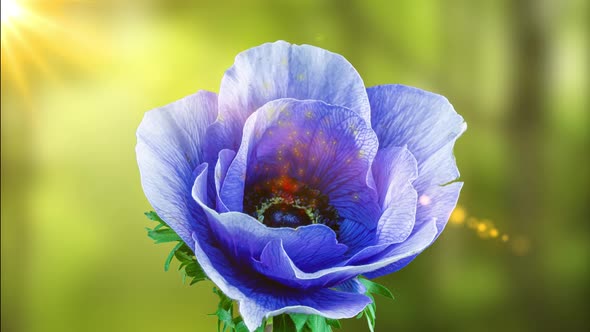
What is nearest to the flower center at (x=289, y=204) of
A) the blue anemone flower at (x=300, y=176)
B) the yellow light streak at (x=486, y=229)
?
the blue anemone flower at (x=300, y=176)

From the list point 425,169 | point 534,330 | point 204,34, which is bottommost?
point 534,330

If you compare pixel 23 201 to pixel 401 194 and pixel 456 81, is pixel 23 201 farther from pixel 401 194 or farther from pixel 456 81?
pixel 401 194

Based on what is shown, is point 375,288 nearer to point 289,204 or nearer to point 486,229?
point 289,204

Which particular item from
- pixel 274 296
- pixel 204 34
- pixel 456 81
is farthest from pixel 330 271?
pixel 456 81

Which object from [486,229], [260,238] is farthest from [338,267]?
[486,229]

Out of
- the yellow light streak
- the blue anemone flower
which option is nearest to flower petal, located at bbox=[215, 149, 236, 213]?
the blue anemone flower

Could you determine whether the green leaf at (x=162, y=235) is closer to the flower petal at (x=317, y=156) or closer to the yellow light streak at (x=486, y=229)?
the flower petal at (x=317, y=156)
